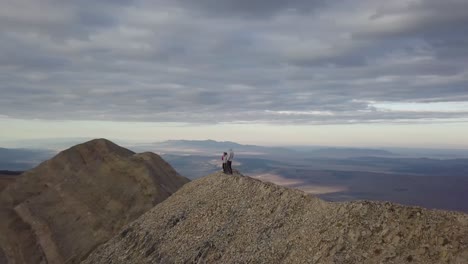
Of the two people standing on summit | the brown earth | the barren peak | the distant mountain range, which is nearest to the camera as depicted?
the distant mountain range

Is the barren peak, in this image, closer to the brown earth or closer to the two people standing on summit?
the brown earth

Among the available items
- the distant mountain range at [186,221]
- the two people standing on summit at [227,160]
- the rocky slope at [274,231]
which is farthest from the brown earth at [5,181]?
the two people standing on summit at [227,160]

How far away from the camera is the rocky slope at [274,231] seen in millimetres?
21531

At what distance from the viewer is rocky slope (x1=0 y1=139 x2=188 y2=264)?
1663 inches

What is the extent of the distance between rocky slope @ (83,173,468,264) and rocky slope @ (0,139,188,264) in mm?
6597

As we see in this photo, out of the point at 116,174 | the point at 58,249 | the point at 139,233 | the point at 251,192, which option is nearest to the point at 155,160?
the point at 116,174

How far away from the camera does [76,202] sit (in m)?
47.8

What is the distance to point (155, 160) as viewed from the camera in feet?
174

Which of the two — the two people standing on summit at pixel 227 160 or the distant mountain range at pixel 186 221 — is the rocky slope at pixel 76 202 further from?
the two people standing on summit at pixel 227 160

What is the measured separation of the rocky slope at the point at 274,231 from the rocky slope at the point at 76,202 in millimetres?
6597

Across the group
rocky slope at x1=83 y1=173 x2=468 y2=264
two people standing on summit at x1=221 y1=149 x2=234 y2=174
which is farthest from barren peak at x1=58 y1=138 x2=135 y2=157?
two people standing on summit at x1=221 y1=149 x2=234 y2=174

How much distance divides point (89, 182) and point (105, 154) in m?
6.04

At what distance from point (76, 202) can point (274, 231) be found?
92.6ft

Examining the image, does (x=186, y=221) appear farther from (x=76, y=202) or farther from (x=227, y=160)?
(x=76, y=202)
